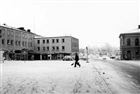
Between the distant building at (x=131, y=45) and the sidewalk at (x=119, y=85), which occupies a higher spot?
the distant building at (x=131, y=45)

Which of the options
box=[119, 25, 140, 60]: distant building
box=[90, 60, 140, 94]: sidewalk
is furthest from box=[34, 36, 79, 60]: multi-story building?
box=[90, 60, 140, 94]: sidewalk

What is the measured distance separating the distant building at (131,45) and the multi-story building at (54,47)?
69.4ft

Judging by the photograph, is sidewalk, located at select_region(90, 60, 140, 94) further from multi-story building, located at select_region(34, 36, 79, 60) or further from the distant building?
multi-story building, located at select_region(34, 36, 79, 60)

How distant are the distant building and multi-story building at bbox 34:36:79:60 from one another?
21139 mm

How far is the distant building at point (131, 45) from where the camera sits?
174ft

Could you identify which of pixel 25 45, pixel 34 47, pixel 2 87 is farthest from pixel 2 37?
pixel 2 87

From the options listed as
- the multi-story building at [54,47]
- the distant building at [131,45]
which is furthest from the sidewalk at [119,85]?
the multi-story building at [54,47]

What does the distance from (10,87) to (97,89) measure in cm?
411

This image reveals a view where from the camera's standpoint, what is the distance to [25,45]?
62750mm

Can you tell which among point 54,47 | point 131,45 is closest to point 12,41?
point 54,47

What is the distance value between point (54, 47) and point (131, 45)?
30341 millimetres

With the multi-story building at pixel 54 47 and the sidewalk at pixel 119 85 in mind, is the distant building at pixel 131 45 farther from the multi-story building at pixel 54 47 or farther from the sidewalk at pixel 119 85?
the sidewalk at pixel 119 85

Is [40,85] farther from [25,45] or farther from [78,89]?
[25,45]

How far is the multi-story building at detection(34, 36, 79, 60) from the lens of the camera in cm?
6611
